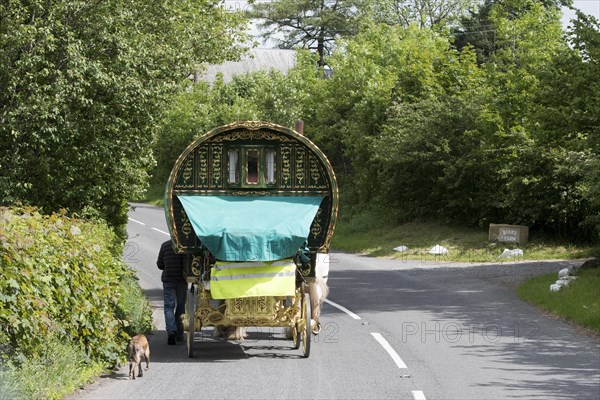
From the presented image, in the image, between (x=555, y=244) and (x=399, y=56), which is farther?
(x=399, y=56)

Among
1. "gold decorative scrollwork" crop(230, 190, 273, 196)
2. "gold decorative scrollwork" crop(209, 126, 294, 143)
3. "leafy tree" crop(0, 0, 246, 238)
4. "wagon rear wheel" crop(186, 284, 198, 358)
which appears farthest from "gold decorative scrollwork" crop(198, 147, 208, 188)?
"leafy tree" crop(0, 0, 246, 238)

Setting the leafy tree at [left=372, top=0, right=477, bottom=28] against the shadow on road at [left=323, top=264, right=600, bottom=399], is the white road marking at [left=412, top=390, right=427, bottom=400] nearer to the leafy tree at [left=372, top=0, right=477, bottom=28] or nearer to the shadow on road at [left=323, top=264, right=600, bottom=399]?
the shadow on road at [left=323, top=264, right=600, bottom=399]

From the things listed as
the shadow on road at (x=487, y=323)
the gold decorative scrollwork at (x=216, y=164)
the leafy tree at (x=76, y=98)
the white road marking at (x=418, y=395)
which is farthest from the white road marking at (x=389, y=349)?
the leafy tree at (x=76, y=98)

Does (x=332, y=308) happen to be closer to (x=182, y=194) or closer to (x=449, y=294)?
(x=449, y=294)

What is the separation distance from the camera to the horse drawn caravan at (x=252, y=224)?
51.0 ft

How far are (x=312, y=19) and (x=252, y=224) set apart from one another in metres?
74.7

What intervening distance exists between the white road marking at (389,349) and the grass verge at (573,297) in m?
4.26

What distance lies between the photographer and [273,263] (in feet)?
51.8

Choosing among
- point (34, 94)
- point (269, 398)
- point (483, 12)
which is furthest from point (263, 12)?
point (269, 398)

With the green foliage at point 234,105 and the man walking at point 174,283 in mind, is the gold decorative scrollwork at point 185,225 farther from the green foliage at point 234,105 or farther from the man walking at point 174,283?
the green foliage at point 234,105

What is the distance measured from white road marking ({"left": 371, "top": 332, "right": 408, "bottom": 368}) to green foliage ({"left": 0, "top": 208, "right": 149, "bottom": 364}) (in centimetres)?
418

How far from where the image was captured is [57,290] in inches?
497

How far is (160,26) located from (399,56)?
28.8 m

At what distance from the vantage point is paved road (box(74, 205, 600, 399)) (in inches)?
524
